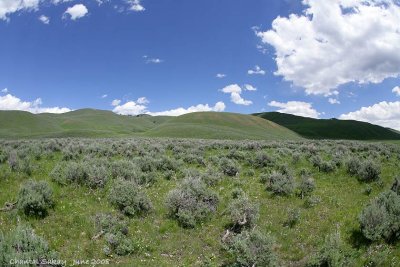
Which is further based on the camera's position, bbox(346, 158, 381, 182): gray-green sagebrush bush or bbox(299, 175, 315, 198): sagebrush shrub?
bbox(346, 158, 381, 182): gray-green sagebrush bush

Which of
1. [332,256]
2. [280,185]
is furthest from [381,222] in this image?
[280,185]

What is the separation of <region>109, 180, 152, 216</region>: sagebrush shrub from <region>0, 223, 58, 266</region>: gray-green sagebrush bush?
14.0ft

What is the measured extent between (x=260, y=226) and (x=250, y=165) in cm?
1127

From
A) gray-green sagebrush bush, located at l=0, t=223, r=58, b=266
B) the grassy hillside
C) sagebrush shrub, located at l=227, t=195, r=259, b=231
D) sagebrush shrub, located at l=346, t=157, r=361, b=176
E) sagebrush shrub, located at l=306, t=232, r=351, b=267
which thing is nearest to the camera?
gray-green sagebrush bush, located at l=0, t=223, r=58, b=266

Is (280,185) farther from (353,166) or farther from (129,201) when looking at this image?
(129,201)

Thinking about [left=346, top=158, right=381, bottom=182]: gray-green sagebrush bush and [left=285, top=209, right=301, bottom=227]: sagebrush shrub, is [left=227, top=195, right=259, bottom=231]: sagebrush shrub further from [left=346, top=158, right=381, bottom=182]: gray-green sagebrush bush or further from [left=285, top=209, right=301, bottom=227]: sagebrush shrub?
[left=346, top=158, right=381, bottom=182]: gray-green sagebrush bush

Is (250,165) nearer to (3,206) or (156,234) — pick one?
(156,234)

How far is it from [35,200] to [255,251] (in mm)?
7998

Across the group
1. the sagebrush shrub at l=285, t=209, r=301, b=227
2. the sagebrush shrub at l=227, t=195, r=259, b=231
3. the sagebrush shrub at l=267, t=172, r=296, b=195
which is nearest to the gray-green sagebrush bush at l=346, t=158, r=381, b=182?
the sagebrush shrub at l=267, t=172, r=296, b=195

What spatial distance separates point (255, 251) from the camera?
32.2 ft

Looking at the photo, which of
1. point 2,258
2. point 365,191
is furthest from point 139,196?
point 365,191

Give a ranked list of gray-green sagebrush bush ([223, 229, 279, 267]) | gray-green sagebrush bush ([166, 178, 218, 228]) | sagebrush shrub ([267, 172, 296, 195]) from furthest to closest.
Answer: sagebrush shrub ([267, 172, 296, 195])
gray-green sagebrush bush ([166, 178, 218, 228])
gray-green sagebrush bush ([223, 229, 279, 267])

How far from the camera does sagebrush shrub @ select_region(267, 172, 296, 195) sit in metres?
16.7

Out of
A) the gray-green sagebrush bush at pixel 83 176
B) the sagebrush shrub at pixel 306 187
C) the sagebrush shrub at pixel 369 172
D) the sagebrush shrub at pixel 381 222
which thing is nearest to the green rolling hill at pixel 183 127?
the sagebrush shrub at pixel 369 172
